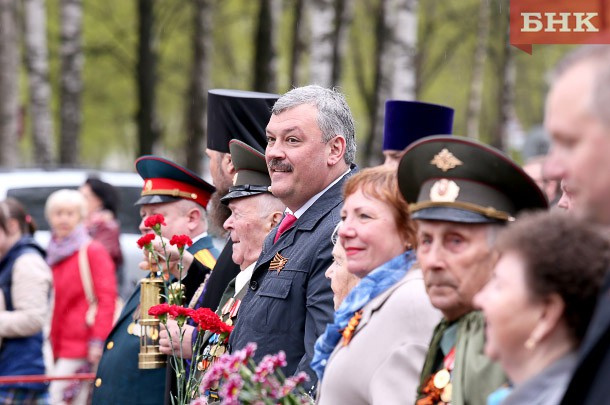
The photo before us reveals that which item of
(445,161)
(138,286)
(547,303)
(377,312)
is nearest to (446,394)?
(377,312)

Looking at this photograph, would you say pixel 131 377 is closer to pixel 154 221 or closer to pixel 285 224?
pixel 154 221

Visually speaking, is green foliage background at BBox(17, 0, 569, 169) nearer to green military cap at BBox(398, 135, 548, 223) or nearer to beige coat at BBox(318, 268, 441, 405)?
beige coat at BBox(318, 268, 441, 405)

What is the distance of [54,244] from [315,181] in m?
4.94

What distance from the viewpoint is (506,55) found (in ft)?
103

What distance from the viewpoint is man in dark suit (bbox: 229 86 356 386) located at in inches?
198

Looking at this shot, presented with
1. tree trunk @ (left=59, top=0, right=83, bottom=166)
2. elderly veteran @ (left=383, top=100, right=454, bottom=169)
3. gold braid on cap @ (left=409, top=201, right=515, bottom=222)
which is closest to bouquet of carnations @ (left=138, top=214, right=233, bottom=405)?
elderly veteran @ (left=383, top=100, right=454, bottom=169)

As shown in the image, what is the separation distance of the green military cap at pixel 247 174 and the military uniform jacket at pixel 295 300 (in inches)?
27.2

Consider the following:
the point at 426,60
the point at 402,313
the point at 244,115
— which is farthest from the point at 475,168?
the point at 426,60

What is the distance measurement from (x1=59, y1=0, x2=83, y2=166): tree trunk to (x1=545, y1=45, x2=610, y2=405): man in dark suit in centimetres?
1829

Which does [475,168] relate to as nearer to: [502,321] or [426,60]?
[502,321]

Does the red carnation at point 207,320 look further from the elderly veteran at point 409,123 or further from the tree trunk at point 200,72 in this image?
the tree trunk at point 200,72

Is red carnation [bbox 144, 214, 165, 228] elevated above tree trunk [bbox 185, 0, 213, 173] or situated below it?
below

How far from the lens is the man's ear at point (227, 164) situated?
6641mm

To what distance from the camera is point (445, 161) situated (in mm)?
3615
